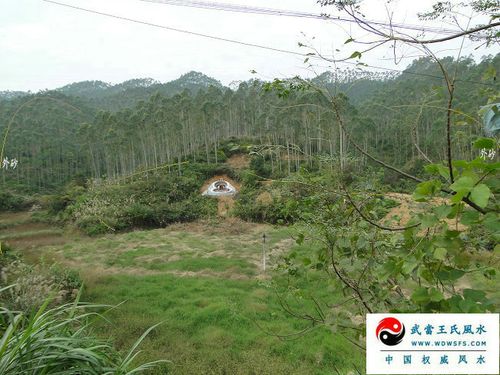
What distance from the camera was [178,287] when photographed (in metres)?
6.82

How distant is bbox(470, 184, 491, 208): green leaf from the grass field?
0.79 m

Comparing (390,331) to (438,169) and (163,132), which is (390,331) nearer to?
(438,169)

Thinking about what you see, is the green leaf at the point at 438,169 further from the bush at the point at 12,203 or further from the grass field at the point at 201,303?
the bush at the point at 12,203

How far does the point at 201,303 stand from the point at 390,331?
5329mm

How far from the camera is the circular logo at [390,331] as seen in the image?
929 mm

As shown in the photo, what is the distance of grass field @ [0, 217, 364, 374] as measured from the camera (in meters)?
4.02

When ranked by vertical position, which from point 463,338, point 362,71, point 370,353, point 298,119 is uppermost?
point 298,119

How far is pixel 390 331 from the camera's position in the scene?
3.16ft

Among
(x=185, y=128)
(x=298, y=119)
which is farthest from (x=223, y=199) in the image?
(x=185, y=128)

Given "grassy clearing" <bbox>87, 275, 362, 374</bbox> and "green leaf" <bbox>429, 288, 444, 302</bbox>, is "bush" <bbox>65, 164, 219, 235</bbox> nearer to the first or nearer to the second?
"grassy clearing" <bbox>87, 275, 362, 374</bbox>

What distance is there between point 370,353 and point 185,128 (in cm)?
3229

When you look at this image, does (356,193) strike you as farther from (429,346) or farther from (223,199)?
(223,199)

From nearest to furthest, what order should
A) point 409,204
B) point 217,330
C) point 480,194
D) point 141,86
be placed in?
1. point 480,194
2. point 409,204
3. point 217,330
4. point 141,86

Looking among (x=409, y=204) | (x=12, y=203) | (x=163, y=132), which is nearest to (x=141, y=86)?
(x=163, y=132)
